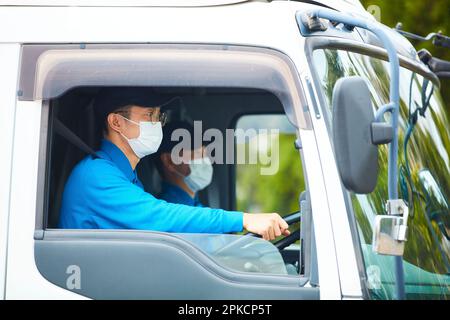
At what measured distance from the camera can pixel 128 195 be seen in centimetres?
392

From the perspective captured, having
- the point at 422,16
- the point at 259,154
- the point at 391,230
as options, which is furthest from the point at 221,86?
the point at 422,16

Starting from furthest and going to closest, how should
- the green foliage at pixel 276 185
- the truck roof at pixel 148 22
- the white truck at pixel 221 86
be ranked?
the green foliage at pixel 276 185, the truck roof at pixel 148 22, the white truck at pixel 221 86

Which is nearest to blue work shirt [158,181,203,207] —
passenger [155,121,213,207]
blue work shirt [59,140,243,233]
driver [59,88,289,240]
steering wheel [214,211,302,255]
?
passenger [155,121,213,207]

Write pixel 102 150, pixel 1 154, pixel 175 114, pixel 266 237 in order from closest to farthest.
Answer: pixel 1 154 < pixel 266 237 < pixel 102 150 < pixel 175 114

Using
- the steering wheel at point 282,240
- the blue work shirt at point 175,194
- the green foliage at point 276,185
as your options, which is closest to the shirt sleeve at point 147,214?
the steering wheel at point 282,240

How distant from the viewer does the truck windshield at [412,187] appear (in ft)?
11.8

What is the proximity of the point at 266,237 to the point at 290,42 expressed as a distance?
738 mm

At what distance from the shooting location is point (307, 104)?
3549 mm

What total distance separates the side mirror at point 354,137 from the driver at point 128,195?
58cm

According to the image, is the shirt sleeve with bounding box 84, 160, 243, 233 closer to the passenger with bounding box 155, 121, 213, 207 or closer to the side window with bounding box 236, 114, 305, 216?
the side window with bounding box 236, 114, 305, 216

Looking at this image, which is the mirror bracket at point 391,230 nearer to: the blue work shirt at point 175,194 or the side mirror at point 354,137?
the side mirror at point 354,137

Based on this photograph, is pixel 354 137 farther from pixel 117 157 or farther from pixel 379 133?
pixel 117 157
